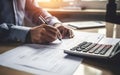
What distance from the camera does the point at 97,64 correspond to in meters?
0.68

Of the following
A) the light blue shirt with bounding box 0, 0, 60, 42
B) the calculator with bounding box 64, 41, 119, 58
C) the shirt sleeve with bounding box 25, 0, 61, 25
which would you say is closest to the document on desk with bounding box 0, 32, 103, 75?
the calculator with bounding box 64, 41, 119, 58

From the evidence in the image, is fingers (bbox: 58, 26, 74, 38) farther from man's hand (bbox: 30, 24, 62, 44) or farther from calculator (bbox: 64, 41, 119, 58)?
calculator (bbox: 64, 41, 119, 58)

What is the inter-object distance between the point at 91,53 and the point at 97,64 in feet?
0.21

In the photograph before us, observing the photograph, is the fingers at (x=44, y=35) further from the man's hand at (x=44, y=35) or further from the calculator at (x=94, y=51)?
the calculator at (x=94, y=51)

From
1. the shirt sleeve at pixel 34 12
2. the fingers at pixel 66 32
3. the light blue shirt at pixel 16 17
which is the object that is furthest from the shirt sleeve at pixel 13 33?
the shirt sleeve at pixel 34 12

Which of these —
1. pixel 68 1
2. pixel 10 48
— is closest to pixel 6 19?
pixel 10 48

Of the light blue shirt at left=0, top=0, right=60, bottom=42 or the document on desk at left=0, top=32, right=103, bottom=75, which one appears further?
the light blue shirt at left=0, top=0, right=60, bottom=42

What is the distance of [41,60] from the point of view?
70 cm

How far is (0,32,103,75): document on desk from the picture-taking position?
621 mm

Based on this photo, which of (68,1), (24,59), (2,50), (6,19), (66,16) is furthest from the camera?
(68,1)

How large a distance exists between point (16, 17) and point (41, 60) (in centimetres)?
82

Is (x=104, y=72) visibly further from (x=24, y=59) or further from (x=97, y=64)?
(x=24, y=59)

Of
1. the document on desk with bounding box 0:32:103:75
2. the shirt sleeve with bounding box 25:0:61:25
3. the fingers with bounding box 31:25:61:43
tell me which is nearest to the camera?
the document on desk with bounding box 0:32:103:75

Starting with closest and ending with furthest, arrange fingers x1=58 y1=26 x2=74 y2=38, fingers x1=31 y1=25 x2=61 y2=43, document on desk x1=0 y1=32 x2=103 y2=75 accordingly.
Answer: document on desk x1=0 y1=32 x2=103 y2=75, fingers x1=31 y1=25 x2=61 y2=43, fingers x1=58 y1=26 x2=74 y2=38
